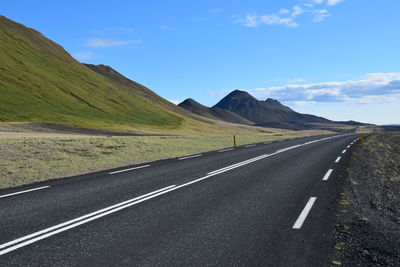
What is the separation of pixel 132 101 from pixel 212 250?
143219 millimetres

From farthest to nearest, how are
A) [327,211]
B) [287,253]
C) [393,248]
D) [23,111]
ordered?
1. [23,111]
2. [327,211]
3. [393,248]
4. [287,253]

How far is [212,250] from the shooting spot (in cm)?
520

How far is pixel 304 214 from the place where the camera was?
23.2 ft

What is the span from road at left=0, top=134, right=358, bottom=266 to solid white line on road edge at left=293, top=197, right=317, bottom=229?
2 cm

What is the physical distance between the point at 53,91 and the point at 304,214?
11484 cm

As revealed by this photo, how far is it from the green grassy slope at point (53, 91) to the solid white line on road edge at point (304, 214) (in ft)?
241

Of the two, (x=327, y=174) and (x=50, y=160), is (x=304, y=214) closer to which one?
(x=327, y=174)

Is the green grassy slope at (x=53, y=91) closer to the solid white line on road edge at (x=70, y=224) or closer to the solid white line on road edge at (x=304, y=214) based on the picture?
the solid white line on road edge at (x=70, y=224)

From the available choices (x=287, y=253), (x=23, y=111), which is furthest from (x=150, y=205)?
(x=23, y=111)

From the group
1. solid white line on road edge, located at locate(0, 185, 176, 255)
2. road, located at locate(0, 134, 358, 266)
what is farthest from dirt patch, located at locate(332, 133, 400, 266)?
solid white line on road edge, located at locate(0, 185, 176, 255)

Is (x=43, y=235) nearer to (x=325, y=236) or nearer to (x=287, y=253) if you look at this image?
(x=287, y=253)

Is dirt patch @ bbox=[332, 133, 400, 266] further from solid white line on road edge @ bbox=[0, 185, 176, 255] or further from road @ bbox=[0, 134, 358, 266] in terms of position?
solid white line on road edge @ bbox=[0, 185, 176, 255]

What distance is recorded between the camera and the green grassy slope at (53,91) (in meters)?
86.5

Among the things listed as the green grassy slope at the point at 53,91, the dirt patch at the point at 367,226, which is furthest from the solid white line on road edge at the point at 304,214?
the green grassy slope at the point at 53,91
